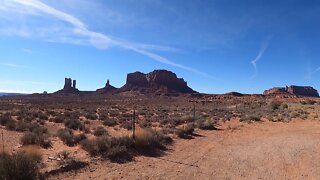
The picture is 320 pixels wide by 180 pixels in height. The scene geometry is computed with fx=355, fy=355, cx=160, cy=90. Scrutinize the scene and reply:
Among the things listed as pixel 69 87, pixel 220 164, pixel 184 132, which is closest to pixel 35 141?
pixel 184 132

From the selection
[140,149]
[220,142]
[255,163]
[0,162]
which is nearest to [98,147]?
[140,149]

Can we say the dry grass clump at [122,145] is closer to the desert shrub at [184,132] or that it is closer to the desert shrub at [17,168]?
the desert shrub at [184,132]

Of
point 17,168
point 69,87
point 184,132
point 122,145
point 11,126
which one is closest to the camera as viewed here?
point 17,168

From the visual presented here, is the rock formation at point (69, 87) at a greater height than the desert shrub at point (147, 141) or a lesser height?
greater

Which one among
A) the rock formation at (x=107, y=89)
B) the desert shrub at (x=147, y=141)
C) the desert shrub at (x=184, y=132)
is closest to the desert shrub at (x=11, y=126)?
the desert shrub at (x=184, y=132)

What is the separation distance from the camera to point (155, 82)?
6909 inches

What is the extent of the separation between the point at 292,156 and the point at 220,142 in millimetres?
4389

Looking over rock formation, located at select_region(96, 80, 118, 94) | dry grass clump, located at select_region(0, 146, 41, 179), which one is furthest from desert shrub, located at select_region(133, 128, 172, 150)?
rock formation, located at select_region(96, 80, 118, 94)

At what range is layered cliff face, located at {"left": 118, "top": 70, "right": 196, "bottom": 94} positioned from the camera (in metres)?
168

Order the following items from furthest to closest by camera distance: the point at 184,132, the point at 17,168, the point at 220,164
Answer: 1. the point at 184,132
2. the point at 220,164
3. the point at 17,168

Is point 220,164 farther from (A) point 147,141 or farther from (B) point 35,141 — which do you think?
(B) point 35,141

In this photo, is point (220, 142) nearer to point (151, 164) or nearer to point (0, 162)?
point (151, 164)

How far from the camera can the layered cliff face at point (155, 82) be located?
550ft

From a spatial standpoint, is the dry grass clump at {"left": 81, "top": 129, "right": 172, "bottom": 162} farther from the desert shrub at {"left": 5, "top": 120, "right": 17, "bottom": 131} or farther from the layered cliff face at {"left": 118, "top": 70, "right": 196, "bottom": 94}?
the layered cliff face at {"left": 118, "top": 70, "right": 196, "bottom": 94}
